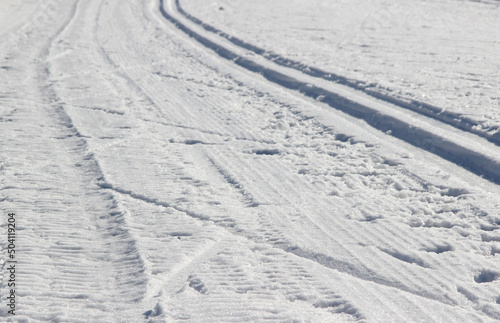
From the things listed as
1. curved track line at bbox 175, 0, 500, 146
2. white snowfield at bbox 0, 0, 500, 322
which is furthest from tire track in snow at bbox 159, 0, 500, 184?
curved track line at bbox 175, 0, 500, 146

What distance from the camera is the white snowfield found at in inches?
89.7

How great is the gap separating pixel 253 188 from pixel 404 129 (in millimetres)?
1599

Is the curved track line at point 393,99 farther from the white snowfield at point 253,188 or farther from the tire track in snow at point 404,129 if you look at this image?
the tire track in snow at point 404,129

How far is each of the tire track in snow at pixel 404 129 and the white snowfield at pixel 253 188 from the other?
0.06ft

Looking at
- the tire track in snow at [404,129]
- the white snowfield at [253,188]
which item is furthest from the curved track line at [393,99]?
the tire track in snow at [404,129]

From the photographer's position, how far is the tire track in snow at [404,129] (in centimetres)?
356

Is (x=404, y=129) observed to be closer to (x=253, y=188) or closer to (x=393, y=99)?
(x=393, y=99)

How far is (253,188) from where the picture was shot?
3281 mm

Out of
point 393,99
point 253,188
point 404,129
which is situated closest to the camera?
point 253,188

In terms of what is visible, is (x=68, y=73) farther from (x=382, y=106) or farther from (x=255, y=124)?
(x=382, y=106)

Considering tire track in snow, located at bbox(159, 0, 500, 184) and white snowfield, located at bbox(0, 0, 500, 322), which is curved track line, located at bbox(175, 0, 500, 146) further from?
tire track in snow, located at bbox(159, 0, 500, 184)

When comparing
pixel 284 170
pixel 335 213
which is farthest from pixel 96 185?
pixel 335 213

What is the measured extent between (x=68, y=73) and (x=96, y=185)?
326 centimetres

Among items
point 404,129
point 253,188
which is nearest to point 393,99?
point 404,129
